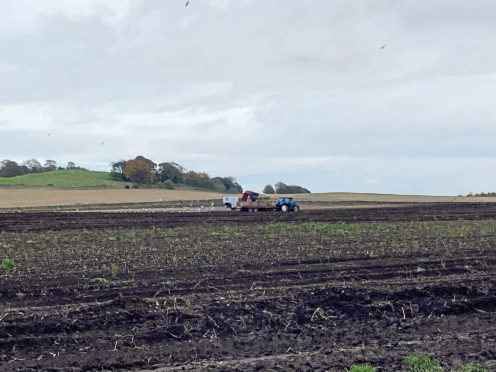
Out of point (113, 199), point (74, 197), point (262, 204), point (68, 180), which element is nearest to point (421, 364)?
point (262, 204)

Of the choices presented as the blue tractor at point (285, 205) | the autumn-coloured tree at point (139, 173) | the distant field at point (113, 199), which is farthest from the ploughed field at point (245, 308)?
the autumn-coloured tree at point (139, 173)

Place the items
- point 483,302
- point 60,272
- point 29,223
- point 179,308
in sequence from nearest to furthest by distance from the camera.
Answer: point 179,308
point 483,302
point 60,272
point 29,223

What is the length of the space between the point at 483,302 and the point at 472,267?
512cm

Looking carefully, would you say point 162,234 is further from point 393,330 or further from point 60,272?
point 393,330

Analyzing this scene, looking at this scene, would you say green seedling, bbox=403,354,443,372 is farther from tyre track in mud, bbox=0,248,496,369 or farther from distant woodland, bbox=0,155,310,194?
distant woodland, bbox=0,155,310,194

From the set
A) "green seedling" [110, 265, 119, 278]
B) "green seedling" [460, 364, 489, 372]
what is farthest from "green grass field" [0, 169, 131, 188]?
"green seedling" [460, 364, 489, 372]

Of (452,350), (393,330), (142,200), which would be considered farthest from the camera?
(142,200)

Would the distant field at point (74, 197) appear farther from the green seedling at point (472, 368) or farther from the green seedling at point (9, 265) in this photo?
the green seedling at point (472, 368)

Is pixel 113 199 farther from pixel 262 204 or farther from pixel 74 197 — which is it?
pixel 262 204

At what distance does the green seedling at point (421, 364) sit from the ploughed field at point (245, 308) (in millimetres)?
162

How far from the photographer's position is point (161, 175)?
377 feet

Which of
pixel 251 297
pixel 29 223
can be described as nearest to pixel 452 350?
pixel 251 297

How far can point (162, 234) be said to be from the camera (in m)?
29.1

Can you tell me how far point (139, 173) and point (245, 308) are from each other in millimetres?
101363
